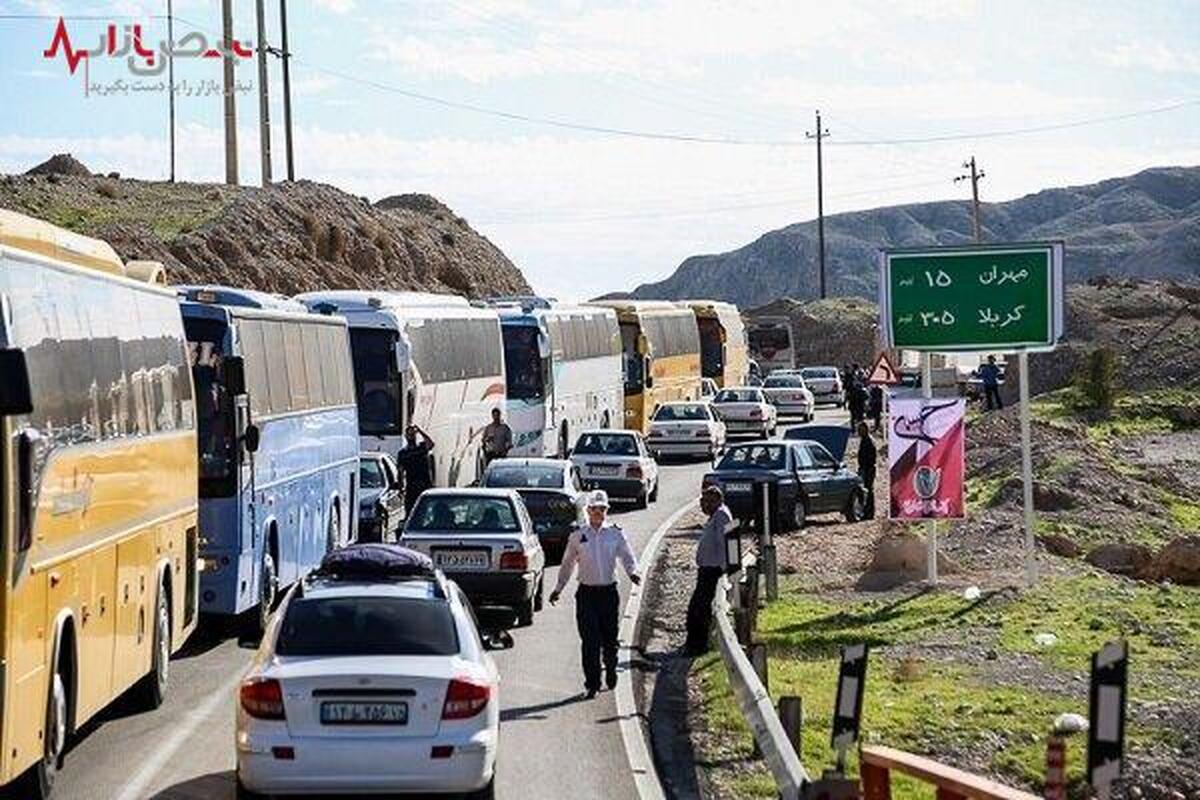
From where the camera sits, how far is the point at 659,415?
56781 millimetres

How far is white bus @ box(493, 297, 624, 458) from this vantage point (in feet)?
157

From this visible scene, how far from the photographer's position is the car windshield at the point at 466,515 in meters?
24.6

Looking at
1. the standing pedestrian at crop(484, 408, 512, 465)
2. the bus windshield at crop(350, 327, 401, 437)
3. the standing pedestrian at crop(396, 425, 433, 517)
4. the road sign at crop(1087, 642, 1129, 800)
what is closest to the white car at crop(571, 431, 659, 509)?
the standing pedestrian at crop(484, 408, 512, 465)

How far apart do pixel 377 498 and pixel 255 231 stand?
146 feet

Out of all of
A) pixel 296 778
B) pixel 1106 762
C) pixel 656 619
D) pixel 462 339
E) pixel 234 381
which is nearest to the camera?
pixel 1106 762

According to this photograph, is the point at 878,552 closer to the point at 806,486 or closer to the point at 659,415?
the point at 806,486

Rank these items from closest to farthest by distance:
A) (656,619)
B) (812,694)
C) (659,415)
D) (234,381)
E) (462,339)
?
(812,694)
(234,381)
(656,619)
(462,339)
(659,415)

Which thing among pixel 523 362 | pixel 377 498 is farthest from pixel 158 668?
pixel 523 362

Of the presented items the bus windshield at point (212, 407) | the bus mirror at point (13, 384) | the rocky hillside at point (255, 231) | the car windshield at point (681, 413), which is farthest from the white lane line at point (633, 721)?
the rocky hillside at point (255, 231)

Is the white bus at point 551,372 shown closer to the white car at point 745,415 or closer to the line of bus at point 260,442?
the white car at point 745,415

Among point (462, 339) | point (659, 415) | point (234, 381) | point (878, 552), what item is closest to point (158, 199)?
point (659, 415)

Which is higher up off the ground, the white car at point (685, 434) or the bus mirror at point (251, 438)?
the bus mirror at point (251, 438)

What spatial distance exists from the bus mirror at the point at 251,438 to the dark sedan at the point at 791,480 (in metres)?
15.1

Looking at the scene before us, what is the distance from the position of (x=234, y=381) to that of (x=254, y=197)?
59.3 m
